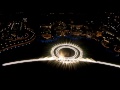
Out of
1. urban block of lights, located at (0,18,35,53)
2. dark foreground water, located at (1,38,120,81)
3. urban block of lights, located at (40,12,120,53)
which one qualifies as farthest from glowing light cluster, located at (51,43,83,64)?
urban block of lights, located at (0,18,35,53)

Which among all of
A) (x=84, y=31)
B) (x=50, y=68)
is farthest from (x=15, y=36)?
(x=84, y=31)

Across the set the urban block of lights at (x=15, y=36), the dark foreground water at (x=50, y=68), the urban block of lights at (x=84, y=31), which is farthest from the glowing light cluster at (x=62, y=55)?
the urban block of lights at (x=15, y=36)

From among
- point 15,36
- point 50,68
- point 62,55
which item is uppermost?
point 15,36

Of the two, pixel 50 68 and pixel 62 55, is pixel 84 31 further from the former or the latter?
pixel 50 68

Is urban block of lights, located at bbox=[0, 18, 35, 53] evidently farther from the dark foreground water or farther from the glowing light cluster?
the glowing light cluster

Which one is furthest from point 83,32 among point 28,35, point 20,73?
point 20,73
